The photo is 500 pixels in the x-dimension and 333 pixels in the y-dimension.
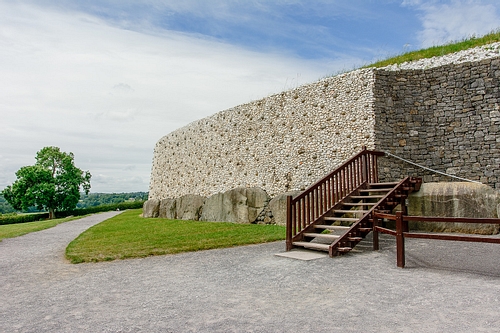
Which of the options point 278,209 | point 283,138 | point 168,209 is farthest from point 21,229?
point 283,138

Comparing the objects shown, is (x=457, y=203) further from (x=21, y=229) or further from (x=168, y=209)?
(x=21, y=229)

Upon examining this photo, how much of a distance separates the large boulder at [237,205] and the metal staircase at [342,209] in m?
6.61

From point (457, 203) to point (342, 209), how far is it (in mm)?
3114

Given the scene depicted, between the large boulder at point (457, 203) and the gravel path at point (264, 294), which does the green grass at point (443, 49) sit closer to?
the large boulder at point (457, 203)

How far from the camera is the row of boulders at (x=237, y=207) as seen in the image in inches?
664

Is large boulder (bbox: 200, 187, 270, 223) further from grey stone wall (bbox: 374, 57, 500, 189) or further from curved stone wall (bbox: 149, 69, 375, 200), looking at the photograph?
grey stone wall (bbox: 374, 57, 500, 189)

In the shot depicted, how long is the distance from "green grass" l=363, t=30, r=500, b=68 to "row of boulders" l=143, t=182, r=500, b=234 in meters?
7.26

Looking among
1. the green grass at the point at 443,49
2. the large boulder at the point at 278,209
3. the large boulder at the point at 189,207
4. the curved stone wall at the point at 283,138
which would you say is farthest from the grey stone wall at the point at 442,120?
the large boulder at the point at 189,207

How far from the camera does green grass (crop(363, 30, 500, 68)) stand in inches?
602

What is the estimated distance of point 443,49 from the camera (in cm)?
1595

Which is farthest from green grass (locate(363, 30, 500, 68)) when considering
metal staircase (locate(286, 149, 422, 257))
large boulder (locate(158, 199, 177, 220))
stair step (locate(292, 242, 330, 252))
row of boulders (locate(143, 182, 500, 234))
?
large boulder (locate(158, 199, 177, 220))

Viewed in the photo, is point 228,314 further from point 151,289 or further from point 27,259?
point 27,259

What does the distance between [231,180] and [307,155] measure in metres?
5.40

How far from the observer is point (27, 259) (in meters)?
9.84
